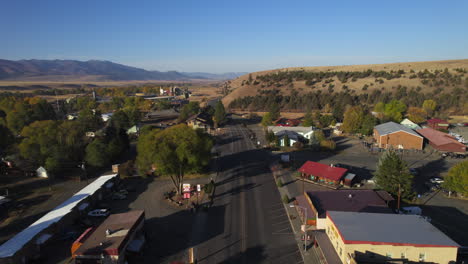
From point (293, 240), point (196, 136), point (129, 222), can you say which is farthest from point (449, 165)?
point (129, 222)

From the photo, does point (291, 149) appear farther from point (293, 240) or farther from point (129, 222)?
point (129, 222)

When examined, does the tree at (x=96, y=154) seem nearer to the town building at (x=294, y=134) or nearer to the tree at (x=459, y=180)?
the town building at (x=294, y=134)

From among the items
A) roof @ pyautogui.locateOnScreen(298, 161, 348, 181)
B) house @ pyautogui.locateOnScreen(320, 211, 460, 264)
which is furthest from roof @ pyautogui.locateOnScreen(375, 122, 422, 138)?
house @ pyautogui.locateOnScreen(320, 211, 460, 264)

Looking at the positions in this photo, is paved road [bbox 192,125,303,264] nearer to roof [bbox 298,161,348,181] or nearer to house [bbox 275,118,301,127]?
roof [bbox 298,161,348,181]

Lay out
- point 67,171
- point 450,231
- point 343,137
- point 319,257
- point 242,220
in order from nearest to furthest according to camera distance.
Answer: point 319,257, point 450,231, point 242,220, point 67,171, point 343,137

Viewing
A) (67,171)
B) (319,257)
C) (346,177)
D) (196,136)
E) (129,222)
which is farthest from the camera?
(67,171)

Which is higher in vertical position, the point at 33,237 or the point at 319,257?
the point at 33,237

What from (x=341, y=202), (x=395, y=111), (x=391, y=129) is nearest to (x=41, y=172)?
(x=341, y=202)
